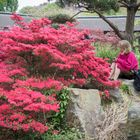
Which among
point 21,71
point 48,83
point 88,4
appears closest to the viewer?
point 48,83

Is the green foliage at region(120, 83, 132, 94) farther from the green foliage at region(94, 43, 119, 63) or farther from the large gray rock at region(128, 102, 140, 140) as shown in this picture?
the large gray rock at region(128, 102, 140, 140)

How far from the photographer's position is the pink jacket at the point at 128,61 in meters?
8.06

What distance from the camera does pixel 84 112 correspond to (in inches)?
227

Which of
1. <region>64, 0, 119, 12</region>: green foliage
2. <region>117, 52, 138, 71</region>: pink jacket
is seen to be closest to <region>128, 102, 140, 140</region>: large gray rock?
<region>117, 52, 138, 71</region>: pink jacket

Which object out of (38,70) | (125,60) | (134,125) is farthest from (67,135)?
(125,60)

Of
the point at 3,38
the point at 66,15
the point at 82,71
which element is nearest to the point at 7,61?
the point at 3,38

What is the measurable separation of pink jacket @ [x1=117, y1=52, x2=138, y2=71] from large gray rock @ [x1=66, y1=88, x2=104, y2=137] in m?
2.24

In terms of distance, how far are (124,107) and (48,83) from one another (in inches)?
74.4

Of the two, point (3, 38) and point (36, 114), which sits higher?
point (3, 38)

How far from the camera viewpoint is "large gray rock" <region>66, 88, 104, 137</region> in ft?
18.6

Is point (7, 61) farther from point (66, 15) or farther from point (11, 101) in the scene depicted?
point (66, 15)

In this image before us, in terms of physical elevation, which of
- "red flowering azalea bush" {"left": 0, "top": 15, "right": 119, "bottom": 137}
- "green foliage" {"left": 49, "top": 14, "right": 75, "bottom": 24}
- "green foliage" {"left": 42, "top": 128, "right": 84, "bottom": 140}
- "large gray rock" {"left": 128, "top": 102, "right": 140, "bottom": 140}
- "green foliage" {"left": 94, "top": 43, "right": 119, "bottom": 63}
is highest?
"red flowering azalea bush" {"left": 0, "top": 15, "right": 119, "bottom": 137}

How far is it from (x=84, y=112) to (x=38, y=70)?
112cm

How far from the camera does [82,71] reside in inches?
256
